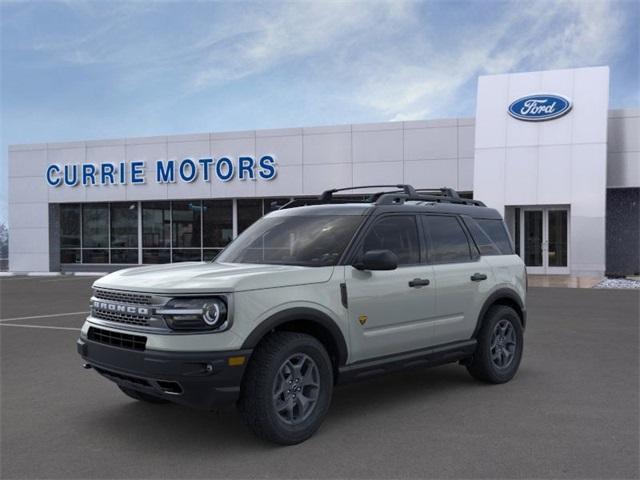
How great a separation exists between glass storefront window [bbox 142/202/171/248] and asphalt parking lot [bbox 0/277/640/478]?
72.8ft

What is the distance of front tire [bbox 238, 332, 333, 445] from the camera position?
4578mm

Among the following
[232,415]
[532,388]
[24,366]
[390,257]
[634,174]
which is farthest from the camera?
[634,174]

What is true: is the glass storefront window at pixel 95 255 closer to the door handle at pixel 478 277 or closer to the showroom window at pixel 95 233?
the showroom window at pixel 95 233

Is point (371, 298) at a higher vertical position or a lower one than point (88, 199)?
lower

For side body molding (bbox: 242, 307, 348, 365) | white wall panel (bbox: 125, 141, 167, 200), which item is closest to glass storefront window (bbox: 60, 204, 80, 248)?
white wall panel (bbox: 125, 141, 167, 200)

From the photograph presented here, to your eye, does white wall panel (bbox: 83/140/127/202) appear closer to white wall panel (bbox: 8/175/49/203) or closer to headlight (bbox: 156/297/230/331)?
white wall panel (bbox: 8/175/49/203)

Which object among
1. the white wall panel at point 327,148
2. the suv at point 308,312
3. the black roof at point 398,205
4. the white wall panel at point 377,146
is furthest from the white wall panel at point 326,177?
the suv at point 308,312

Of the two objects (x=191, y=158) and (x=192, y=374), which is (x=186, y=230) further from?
(x=192, y=374)

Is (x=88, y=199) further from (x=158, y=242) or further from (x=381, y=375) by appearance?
(x=381, y=375)

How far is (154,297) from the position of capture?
4641mm

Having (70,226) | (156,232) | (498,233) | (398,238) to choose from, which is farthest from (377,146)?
(398,238)

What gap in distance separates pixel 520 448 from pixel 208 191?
81.6ft

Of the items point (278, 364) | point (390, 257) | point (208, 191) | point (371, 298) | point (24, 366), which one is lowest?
point (24, 366)

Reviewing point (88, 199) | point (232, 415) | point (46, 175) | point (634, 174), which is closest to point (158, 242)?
point (88, 199)
